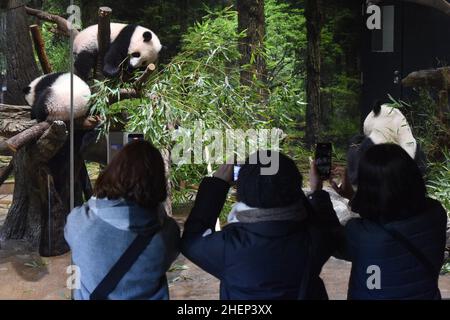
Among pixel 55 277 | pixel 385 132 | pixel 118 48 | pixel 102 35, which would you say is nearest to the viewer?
pixel 55 277

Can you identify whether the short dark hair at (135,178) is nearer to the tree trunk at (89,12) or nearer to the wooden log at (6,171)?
the wooden log at (6,171)

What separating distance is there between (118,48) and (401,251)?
186 centimetres

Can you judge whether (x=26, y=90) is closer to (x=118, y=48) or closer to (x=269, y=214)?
(x=118, y=48)

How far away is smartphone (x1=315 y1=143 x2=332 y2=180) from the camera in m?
1.95

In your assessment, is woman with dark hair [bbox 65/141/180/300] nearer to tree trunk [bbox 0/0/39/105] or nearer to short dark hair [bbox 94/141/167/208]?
short dark hair [bbox 94/141/167/208]

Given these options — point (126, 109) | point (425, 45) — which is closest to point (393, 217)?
point (425, 45)

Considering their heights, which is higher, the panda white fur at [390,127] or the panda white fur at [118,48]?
the panda white fur at [118,48]

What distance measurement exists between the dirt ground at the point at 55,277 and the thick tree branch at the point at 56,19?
0.81 m

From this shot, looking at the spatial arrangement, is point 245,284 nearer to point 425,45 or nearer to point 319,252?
point 319,252

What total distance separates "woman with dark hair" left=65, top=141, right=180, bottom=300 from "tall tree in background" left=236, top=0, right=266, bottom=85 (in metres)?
1.40

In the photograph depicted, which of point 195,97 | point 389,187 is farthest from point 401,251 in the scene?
point 195,97

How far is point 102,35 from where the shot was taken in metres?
2.78

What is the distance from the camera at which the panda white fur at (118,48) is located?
105 inches

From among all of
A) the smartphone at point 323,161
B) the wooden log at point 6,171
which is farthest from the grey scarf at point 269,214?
the wooden log at point 6,171
